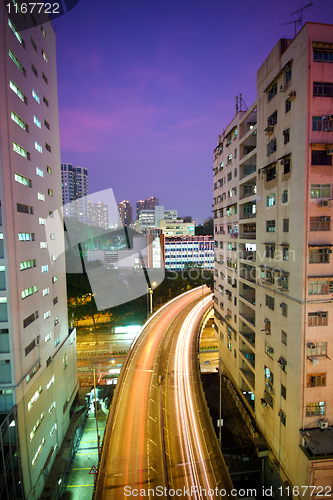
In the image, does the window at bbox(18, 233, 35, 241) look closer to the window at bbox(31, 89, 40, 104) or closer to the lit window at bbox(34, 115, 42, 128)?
the lit window at bbox(34, 115, 42, 128)

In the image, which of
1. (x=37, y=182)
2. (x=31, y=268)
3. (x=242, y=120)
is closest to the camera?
(x=31, y=268)

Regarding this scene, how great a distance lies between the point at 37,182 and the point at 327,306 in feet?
63.6

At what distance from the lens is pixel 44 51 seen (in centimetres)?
1853

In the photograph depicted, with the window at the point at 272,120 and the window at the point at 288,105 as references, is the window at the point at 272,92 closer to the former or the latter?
the window at the point at 272,120

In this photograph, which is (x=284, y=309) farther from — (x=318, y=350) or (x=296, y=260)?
(x=296, y=260)

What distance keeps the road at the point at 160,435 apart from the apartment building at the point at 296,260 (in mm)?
4520

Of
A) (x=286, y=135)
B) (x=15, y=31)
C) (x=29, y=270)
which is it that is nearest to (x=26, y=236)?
(x=29, y=270)

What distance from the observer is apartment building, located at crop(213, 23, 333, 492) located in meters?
12.0

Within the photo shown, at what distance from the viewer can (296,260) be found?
505 inches

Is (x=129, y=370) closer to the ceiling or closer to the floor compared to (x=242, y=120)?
closer to the floor

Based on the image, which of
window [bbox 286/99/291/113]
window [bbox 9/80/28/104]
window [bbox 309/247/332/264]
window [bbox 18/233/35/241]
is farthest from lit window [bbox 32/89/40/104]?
window [bbox 309/247/332/264]

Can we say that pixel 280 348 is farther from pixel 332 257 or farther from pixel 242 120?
pixel 242 120

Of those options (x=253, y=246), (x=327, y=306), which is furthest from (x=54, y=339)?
→ (x=327, y=306)

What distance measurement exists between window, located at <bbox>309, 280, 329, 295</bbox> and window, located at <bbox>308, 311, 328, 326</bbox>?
1.08 metres
